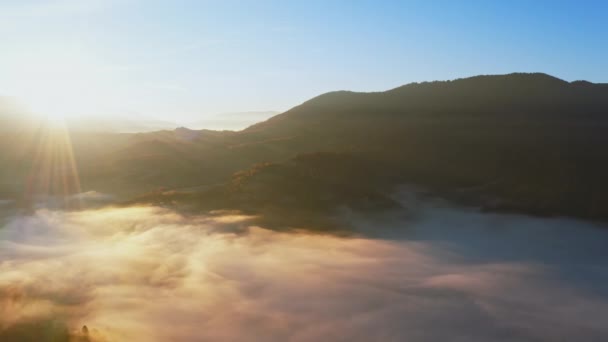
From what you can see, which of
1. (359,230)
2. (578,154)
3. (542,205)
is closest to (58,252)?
(359,230)

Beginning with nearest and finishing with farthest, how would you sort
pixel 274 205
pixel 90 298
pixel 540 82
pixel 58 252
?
1. pixel 90 298
2. pixel 58 252
3. pixel 274 205
4. pixel 540 82

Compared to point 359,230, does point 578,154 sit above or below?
above

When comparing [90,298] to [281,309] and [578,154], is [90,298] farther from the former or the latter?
[578,154]

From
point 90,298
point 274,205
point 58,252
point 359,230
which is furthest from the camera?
point 274,205

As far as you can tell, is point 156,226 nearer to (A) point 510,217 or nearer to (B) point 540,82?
(A) point 510,217

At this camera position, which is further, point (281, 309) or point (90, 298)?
point (90, 298)

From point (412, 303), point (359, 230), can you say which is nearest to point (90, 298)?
point (412, 303)

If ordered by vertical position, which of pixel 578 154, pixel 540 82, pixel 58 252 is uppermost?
pixel 540 82
